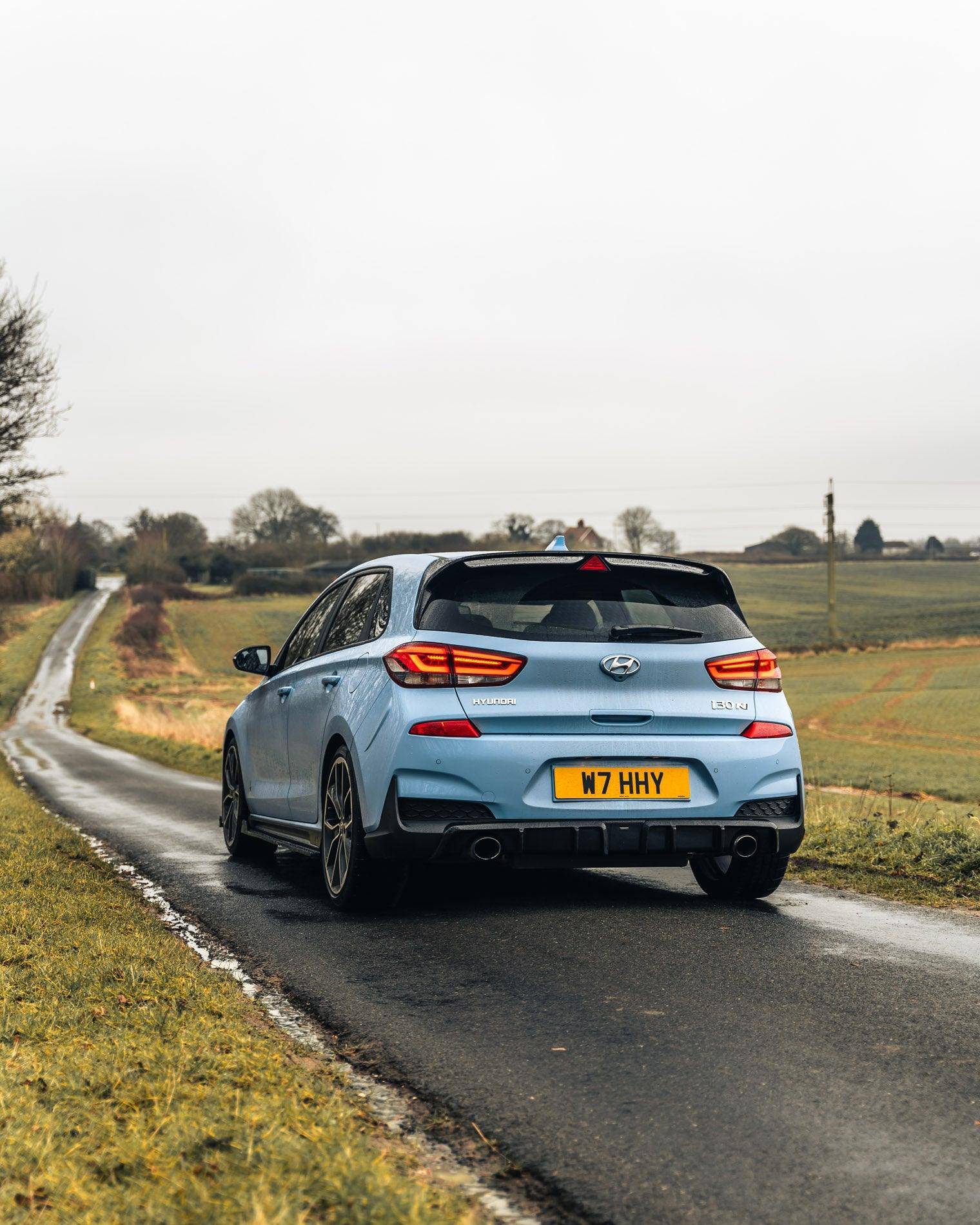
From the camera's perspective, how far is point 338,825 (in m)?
7.01

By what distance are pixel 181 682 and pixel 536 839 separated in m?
72.0

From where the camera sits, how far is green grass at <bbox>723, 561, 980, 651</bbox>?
74488 millimetres

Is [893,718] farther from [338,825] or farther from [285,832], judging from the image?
[338,825]

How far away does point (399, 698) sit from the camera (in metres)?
6.32

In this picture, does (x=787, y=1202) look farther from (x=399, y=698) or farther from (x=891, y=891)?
(x=891, y=891)

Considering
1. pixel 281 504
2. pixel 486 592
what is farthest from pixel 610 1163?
pixel 281 504

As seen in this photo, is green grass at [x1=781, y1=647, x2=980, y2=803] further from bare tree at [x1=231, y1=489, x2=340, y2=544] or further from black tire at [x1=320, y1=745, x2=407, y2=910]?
bare tree at [x1=231, y1=489, x2=340, y2=544]

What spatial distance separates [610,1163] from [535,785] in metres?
3.03

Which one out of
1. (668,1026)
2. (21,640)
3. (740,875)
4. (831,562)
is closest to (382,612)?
(740,875)

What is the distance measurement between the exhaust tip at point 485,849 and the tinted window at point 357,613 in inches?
55.7

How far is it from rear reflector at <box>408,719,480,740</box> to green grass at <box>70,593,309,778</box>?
17197 millimetres

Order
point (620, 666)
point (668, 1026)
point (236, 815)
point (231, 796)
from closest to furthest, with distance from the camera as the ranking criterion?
point (668, 1026), point (620, 666), point (236, 815), point (231, 796)

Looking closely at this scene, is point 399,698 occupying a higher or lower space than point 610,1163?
higher

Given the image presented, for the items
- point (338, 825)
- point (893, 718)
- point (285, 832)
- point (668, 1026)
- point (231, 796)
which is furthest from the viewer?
point (893, 718)
